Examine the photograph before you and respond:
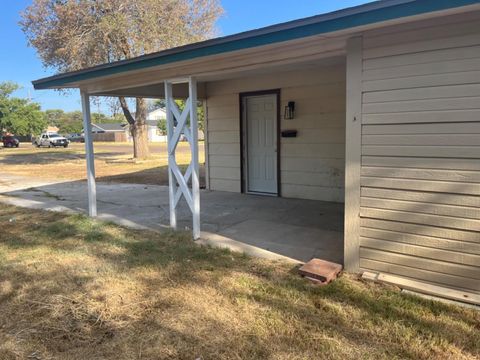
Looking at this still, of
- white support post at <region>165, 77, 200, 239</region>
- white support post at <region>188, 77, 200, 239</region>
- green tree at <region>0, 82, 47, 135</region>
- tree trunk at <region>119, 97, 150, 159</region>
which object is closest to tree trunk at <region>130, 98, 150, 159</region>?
tree trunk at <region>119, 97, 150, 159</region>

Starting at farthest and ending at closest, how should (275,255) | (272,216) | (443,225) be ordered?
(272,216) → (275,255) → (443,225)

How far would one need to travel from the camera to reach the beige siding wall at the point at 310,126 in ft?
21.1

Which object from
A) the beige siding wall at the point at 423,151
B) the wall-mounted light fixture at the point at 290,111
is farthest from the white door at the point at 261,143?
the beige siding wall at the point at 423,151

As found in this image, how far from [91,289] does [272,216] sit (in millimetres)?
3080

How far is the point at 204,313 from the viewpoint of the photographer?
2.77 m

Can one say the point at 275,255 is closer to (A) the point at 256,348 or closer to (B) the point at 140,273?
(B) the point at 140,273

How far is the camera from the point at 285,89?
22.7 ft

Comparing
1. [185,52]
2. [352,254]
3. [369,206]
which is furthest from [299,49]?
[352,254]

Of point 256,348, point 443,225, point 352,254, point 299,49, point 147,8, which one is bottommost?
point 256,348

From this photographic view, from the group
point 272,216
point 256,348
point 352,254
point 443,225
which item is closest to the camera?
point 256,348

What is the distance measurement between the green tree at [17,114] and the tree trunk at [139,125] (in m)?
38.2

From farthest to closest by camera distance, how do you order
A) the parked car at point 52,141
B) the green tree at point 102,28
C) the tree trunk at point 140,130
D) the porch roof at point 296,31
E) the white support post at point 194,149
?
the parked car at point 52,141, the tree trunk at point 140,130, the green tree at point 102,28, the white support post at point 194,149, the porch roof at point 296,31

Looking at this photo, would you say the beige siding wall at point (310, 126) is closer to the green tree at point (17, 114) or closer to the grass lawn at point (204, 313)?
the grass lawn at point (204, 313)

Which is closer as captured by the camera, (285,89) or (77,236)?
(77,236)
